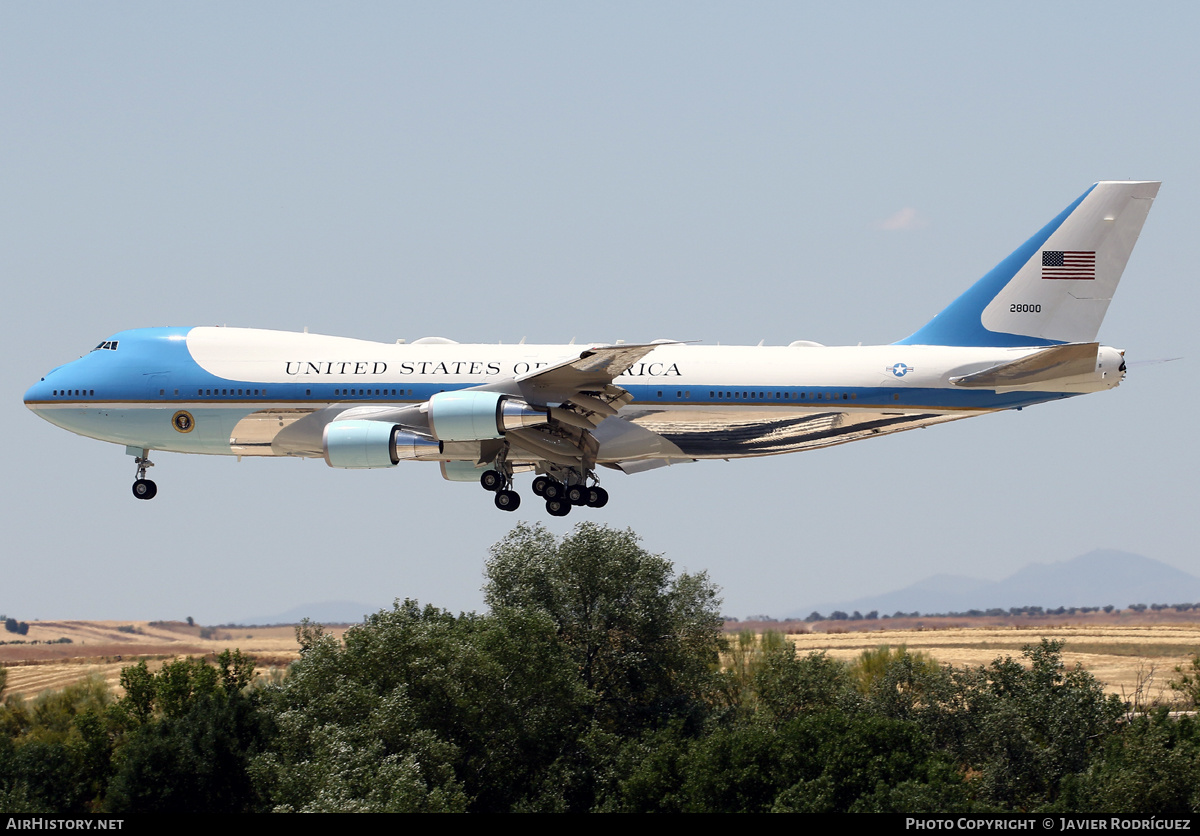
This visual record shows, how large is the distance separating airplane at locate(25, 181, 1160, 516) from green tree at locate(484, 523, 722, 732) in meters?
26.7

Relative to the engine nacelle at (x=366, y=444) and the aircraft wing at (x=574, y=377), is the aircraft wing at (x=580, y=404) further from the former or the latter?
the engine nacelle at (x=366, y=444)

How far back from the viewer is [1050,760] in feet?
214

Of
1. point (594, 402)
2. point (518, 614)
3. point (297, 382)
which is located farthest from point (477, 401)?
point (518, 614)

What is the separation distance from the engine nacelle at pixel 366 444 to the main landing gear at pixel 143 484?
913 centimetres

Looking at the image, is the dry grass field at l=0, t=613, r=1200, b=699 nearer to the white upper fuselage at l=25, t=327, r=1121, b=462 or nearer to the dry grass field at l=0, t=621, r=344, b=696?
the dry grass field at l=0, t=621, r=344, b=696

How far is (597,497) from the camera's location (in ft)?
155

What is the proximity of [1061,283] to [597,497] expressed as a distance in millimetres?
16876

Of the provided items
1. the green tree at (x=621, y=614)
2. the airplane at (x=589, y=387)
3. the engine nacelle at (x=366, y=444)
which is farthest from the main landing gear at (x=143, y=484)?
the green tree at (x=621, y=614)

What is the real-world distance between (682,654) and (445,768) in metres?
18.8

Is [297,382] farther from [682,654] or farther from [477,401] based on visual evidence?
[682,654]

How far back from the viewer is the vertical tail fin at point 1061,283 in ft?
151

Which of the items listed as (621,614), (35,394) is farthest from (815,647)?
(35,394)

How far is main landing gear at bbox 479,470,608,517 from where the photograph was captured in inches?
1843

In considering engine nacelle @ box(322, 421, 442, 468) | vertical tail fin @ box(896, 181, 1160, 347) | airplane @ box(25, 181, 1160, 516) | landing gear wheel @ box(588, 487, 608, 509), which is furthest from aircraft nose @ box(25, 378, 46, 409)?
vertical tail fin @ box(896, 181, 1160, 347)
